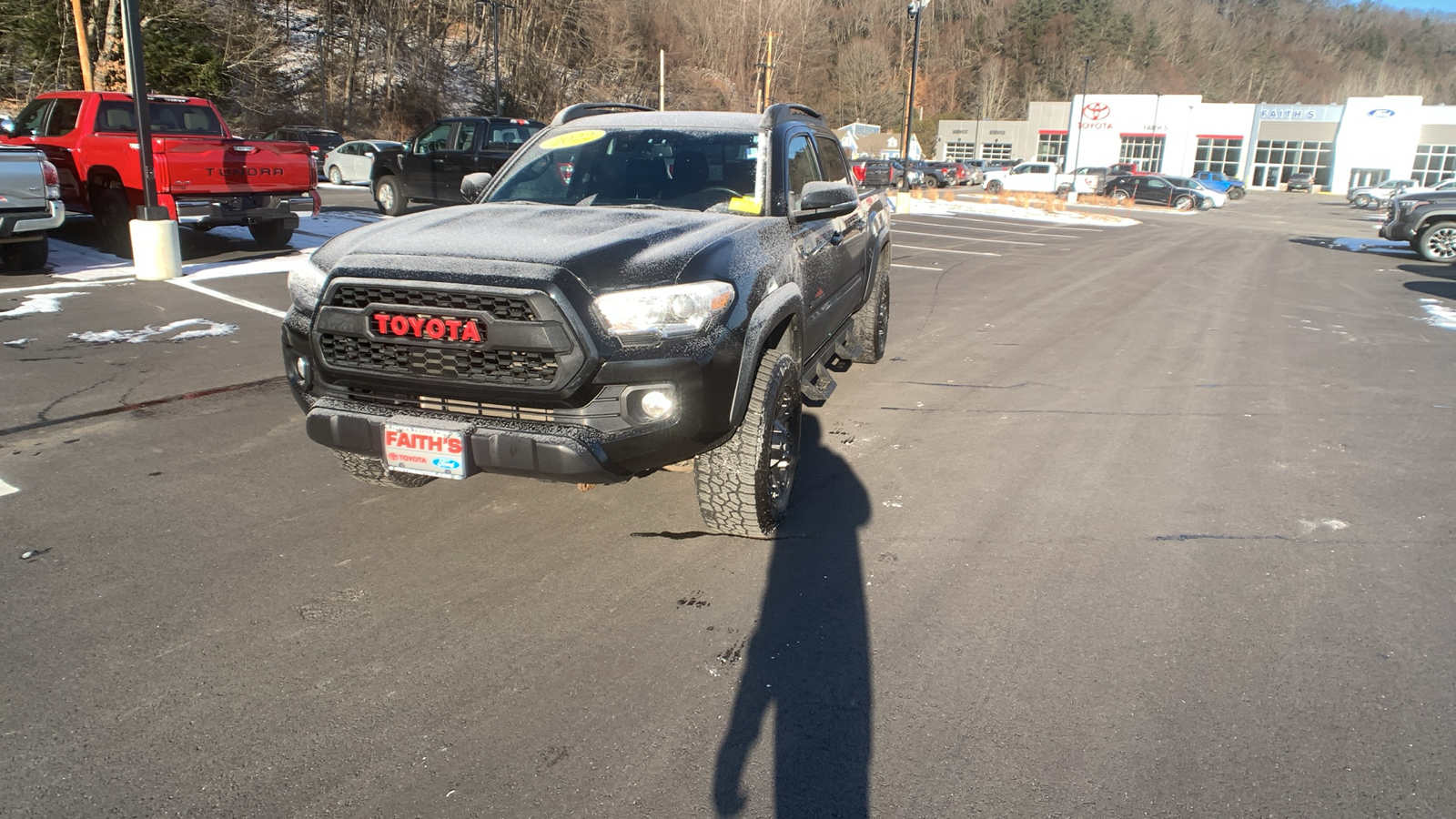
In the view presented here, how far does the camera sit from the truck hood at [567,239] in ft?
10.6

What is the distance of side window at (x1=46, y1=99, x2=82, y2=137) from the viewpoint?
11.2m

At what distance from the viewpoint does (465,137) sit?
16.9 meters

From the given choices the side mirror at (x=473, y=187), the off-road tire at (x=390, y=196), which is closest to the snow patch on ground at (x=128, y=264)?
the side mirror at (x=473, y=187)

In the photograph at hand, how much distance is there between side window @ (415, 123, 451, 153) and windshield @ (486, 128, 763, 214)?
44.0 feet

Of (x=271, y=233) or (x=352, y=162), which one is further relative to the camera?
(x=352, y=162)

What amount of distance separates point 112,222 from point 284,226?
1952 mm

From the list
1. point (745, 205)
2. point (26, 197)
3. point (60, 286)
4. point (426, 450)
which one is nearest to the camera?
point (426, 450)

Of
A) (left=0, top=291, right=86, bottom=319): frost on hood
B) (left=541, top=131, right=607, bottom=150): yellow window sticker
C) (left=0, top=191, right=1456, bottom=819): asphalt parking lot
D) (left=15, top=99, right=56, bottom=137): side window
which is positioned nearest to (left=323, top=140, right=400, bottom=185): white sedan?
(left=15, top=99, right=56, bottom=137): side window

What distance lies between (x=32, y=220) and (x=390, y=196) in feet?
30.7

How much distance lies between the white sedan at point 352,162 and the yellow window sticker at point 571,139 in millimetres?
22722

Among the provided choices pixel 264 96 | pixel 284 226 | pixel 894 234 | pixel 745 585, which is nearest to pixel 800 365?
pixel 745 585

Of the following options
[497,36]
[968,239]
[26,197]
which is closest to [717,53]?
[497,36]

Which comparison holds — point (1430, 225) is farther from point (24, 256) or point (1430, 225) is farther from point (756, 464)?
point (24, 256)

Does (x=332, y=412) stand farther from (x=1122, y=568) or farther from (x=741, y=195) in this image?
(x=1122, y=568)
